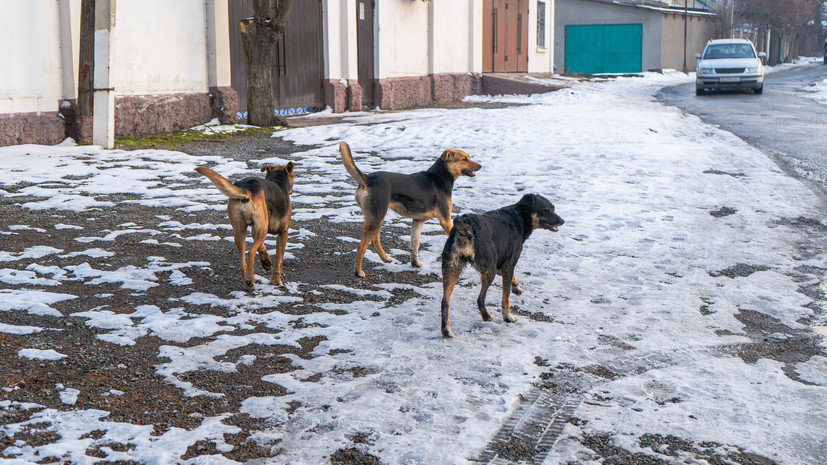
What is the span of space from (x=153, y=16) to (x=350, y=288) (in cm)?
907

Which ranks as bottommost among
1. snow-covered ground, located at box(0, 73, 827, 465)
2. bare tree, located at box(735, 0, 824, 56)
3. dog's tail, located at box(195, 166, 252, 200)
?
snow-covered ground, located at box(0, 73, 827, 465)

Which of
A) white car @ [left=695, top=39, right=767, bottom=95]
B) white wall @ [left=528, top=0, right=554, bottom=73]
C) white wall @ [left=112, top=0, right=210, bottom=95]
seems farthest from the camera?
white wall @ [left=528, top=0, right=554, bottom=73]

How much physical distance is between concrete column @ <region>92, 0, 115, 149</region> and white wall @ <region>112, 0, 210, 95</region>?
930 mm

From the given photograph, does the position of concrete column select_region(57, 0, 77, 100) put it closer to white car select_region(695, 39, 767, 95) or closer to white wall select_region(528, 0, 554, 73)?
white car select_region(695, 39, 767, 95)

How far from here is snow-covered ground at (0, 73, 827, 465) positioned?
337cm

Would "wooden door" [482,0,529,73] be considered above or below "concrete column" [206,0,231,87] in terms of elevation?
above

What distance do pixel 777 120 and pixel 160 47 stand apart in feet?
39.9

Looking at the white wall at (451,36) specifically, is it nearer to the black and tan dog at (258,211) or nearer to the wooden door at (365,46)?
the wooden door at (365,46)

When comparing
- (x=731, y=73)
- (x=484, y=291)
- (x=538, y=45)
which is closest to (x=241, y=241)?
(x=484, y=291)

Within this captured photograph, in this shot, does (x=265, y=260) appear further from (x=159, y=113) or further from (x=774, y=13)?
(x=774, y=13)

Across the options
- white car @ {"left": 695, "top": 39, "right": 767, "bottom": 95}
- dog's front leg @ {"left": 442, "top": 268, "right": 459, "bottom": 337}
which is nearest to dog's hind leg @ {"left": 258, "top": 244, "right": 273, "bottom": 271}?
dog's front leg @ {"left": 442, "top": 268, "right": 459, "bottom": 337}

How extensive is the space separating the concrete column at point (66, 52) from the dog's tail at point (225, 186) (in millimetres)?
7498

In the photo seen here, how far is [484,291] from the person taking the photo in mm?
4750

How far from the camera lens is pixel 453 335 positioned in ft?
14.9
